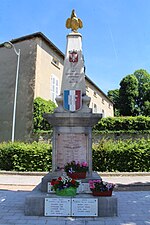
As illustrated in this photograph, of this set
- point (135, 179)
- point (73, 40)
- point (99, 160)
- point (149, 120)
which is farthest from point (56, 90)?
point (73, 40)

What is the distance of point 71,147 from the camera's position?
6285 mm

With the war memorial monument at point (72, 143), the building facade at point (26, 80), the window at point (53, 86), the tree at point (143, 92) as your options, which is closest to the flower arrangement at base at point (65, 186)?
the war memorial monument at point (72, 143)

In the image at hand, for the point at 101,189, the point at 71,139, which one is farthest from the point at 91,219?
the point at 71,139

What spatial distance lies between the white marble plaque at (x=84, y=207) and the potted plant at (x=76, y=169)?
0.80 m

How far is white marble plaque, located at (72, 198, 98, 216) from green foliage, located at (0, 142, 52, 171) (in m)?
7.31

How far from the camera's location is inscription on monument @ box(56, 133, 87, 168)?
20.5 ft

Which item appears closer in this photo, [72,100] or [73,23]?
[72,100]

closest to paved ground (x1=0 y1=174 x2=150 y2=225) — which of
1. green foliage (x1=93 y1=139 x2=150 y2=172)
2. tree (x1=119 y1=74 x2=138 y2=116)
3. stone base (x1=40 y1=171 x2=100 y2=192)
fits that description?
stone base (x1=40 y1=171 x2=100 y2=192)

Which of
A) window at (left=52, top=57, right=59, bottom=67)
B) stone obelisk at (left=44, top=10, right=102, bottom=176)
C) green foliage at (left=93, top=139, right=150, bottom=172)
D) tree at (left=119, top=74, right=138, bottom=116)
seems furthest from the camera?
tree at (left=119, top=74, right=138, bottom=116)

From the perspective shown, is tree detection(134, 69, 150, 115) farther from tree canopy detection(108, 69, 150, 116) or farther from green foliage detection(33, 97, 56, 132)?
green foliage detection(33, 97, 56, 132)

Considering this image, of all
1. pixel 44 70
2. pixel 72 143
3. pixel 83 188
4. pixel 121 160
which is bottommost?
pixel 83 188

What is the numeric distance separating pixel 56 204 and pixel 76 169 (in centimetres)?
112

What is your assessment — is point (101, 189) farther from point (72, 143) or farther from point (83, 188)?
point (72, 143)

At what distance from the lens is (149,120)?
63.4 ft
